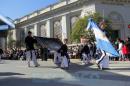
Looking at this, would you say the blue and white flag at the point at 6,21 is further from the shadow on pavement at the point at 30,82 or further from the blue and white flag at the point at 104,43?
the blue and white flag at the point at 104,43

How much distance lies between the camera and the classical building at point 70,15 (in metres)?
52.8

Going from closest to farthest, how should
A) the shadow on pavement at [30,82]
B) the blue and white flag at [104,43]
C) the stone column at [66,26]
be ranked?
the shadow on pavement at [30,82], the blue and white flag at [104,43], the stone column at [66,26]

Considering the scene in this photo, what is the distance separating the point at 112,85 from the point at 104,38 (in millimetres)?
5676

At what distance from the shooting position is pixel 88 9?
173 ft

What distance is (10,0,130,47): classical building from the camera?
173ft

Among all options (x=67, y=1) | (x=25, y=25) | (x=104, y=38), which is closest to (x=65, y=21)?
(x=67, y=1)

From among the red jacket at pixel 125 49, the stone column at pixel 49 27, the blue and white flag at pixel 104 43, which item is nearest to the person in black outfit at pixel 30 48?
the blue and white flag at pixel 104 43

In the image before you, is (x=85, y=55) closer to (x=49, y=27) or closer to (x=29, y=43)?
(x=29, y=43)

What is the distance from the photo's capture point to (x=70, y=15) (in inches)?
2303

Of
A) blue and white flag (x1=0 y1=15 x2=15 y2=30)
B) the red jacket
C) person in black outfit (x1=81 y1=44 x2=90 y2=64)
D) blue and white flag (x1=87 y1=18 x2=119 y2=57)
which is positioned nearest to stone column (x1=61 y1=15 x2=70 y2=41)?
the red jacket

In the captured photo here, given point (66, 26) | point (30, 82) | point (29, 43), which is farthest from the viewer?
point (66, 26)

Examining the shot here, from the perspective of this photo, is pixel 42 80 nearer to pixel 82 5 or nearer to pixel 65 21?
pixel 82 5

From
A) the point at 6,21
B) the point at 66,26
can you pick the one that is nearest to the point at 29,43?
the point at 6,21

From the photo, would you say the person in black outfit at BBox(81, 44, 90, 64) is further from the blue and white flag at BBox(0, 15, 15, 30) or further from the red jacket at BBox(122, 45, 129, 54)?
the blue and white flag at BBox(0, 15, 15, 30)
